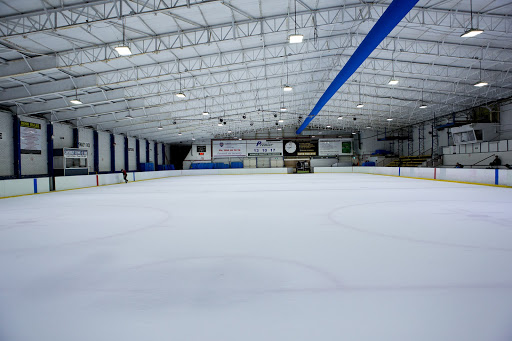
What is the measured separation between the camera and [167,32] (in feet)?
39.5

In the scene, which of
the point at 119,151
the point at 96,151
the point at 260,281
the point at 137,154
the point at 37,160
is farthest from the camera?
the point at 137,154

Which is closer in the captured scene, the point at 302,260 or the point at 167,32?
the point at 302,260

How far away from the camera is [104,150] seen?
2650 centimetres

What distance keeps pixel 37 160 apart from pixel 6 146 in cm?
235

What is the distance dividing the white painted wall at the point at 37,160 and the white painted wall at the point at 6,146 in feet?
2.42

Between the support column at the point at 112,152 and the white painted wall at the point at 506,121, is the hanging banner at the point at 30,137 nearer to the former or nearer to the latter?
the support column at the point at 112,152

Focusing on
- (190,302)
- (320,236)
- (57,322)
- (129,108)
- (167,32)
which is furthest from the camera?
(129,108)

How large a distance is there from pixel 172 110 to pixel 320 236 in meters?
22.2

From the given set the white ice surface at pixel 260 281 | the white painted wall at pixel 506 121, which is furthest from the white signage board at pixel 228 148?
the white ice surface at pixel 260 281

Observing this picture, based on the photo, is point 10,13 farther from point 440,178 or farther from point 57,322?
point 440,178

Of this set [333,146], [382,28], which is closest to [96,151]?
[382,28]

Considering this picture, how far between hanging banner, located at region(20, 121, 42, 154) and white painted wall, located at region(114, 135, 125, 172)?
9370 mm

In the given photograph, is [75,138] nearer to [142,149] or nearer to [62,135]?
[62,135]

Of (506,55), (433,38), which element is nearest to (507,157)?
(506,55)
